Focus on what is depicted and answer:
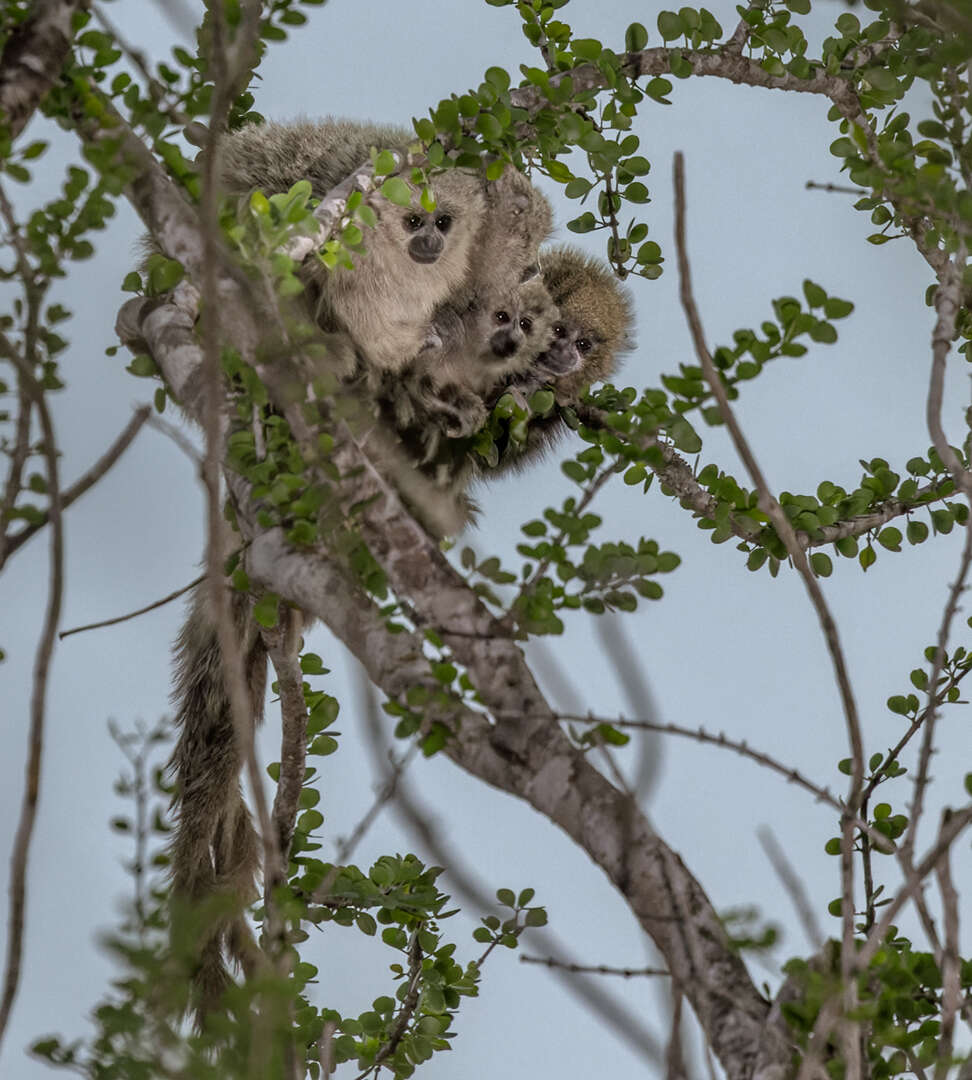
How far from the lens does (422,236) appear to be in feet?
7.36

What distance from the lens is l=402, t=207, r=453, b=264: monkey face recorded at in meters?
2.25

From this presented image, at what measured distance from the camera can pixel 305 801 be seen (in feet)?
5.48

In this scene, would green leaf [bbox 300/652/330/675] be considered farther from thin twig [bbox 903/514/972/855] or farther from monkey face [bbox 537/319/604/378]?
monkey face [bbox 537/319/604/378]

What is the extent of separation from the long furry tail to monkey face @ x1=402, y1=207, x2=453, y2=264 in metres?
0.68

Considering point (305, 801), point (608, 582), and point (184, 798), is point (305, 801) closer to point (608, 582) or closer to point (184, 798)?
point (184, 798)

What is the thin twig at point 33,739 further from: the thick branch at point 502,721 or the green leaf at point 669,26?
the green leaf at point 669,26

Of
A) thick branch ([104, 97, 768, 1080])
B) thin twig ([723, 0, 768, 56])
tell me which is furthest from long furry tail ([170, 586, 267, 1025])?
thin twig ([723, 0, 768, 56])

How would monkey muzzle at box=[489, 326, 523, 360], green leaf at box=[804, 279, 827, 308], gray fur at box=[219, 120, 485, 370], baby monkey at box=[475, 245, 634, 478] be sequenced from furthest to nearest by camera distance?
1. baby monkey at box=[475, 245, 634, 478]
2. monkey muzzle at box=[489, 326, 523, 360]
3. gray fur at box=[219, 120, 485, 370]
4. green leaf at box=[804, 279, 827, 308]

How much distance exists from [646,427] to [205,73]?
706 millimetres

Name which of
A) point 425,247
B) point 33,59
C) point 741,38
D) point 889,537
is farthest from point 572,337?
point 33,59

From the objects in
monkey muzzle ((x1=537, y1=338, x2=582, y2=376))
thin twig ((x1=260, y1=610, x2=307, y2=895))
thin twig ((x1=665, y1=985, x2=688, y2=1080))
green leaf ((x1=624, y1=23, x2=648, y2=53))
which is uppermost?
monkey muzzle ((x1=537, y1=338, x2=582, y2=376))

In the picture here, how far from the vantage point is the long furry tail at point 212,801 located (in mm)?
1745

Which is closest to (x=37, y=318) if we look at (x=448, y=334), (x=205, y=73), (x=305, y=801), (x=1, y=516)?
(x=1, y=516)

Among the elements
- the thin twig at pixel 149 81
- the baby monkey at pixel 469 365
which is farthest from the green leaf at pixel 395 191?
the baby monkey at pixel 469 365
